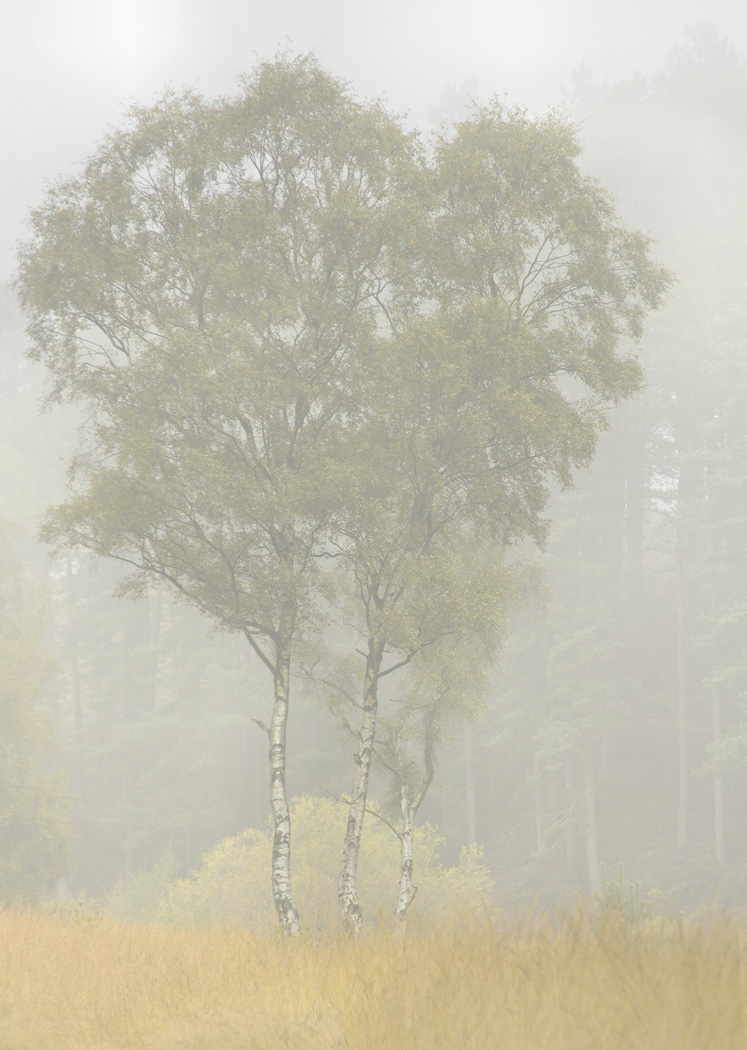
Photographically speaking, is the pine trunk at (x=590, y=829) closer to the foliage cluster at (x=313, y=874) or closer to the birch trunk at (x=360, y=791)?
the foliage cluster at (x=313, y=874)

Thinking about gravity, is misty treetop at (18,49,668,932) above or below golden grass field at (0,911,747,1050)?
above

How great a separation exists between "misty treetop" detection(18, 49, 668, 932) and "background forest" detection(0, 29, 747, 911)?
13538mm

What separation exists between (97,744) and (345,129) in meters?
42.6

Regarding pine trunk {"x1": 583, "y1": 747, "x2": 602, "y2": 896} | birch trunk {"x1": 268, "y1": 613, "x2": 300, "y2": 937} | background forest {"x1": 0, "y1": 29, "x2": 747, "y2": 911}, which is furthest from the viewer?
pine trunk {"x1": 583, "y1": 747, "x2": 602, "y2": 896}

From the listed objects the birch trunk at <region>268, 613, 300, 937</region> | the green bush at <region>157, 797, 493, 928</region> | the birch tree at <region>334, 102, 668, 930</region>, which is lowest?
the green bush at <region>157, 797, 493, 928</region>

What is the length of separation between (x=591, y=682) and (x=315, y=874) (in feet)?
50.4

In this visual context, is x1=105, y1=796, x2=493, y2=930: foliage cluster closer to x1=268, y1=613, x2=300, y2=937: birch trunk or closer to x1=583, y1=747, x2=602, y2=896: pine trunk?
x1=583, y1=747, x2=602, y2=896: pine trunk

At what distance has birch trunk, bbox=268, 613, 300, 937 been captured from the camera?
39.1 ft

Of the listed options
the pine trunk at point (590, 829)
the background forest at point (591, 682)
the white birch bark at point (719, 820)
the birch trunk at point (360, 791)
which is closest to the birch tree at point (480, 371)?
the birch trunk at point (360, 791)

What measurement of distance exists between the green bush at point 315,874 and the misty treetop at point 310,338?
666 inches

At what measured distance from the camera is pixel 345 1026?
4438 millimetres

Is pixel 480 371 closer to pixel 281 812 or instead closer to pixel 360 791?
pixel 360 791

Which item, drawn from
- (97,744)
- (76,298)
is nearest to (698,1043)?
Result: (76,298)

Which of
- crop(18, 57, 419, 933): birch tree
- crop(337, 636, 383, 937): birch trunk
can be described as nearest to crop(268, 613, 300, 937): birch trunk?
crop(18, 57, 419, 933): birch tree
